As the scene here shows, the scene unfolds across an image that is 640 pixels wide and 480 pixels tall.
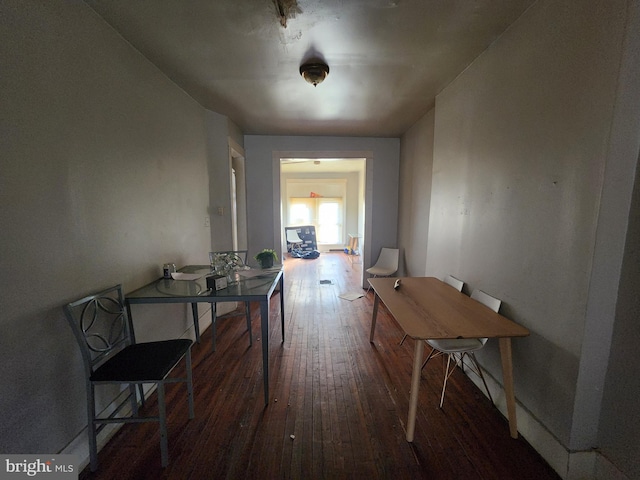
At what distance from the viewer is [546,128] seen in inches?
52.9

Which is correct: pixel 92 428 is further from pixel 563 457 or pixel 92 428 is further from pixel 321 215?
pixel 321 215

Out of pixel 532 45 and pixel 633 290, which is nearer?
pixel 633 290

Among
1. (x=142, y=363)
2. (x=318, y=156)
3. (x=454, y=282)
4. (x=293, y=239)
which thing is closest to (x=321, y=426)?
(x=142, y=363)

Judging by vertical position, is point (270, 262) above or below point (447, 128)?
below

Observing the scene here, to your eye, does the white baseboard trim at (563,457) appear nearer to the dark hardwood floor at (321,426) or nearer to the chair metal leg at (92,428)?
the dark hardwood floor at (321,426)

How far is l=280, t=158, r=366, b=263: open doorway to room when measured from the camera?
8.23 metres

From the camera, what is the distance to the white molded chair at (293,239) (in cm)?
777

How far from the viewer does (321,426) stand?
159 cm

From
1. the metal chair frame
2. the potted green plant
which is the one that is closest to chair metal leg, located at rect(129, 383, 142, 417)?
the metal chair frame

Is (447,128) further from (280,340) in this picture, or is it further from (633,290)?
(280,340)

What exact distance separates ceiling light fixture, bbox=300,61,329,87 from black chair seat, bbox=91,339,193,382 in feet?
Result: 7.16

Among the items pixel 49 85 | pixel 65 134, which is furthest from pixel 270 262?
pixel 49 85

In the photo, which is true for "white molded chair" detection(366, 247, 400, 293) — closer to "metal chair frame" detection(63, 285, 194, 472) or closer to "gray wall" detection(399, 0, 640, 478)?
"gray wall" detection(399, 0, 640, 478)

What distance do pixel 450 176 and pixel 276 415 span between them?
2.42m
